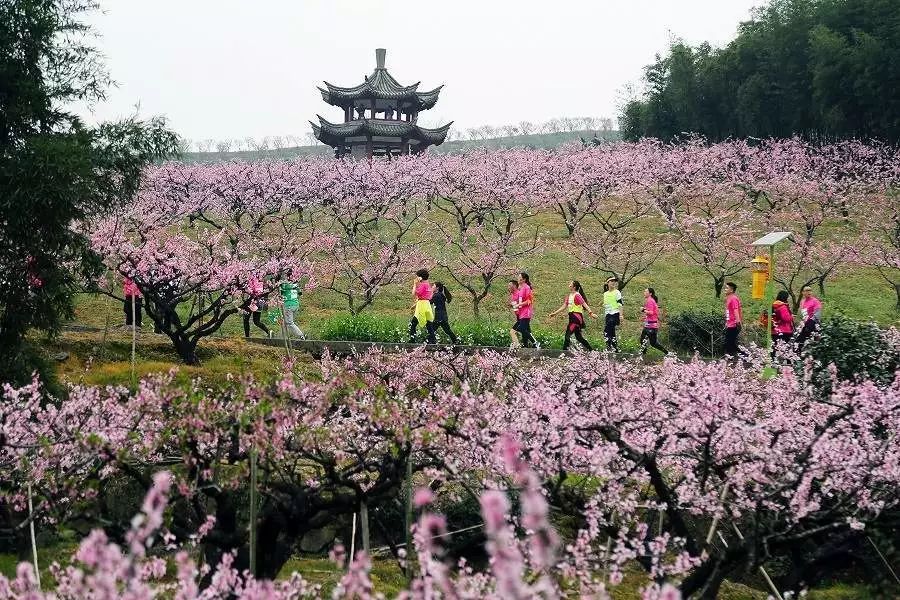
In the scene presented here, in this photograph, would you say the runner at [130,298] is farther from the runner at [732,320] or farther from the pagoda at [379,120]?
the pagoda at [379,120]

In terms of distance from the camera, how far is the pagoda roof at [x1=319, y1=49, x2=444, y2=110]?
48.3 metres

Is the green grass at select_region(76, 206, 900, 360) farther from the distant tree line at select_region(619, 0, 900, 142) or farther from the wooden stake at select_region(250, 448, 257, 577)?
the distant tree line at select_region(619, 0, 900, 142)

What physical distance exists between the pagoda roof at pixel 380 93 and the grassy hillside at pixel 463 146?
Result: 69.0ft

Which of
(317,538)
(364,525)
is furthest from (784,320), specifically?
(364,525)

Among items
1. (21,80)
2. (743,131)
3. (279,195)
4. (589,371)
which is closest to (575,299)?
(589,371)

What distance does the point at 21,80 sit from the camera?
11.9 meters

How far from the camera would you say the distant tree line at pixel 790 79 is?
39844 millimetres

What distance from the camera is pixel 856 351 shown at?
A: 1204 centimetres

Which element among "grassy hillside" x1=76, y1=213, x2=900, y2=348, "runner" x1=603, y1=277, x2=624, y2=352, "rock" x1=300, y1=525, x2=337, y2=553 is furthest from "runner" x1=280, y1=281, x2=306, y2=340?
"rock" x1=300, y1=525, x2=337, y2=553

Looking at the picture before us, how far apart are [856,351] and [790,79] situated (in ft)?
118

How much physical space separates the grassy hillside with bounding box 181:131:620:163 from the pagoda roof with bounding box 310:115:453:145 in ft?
68.4

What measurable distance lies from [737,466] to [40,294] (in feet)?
28.2

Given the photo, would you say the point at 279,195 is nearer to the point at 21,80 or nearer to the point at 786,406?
the point at 21,80

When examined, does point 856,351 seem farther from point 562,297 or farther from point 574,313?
point 562,297
